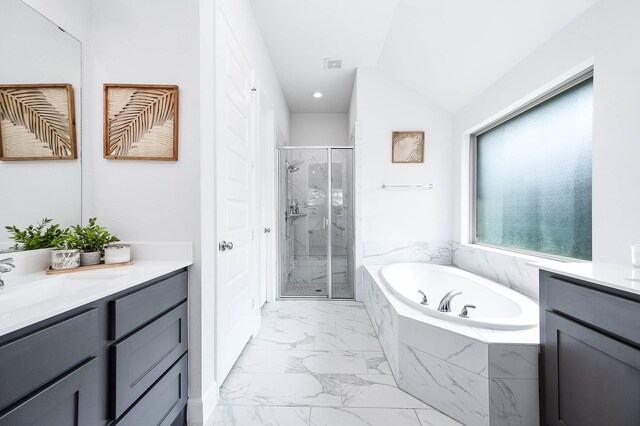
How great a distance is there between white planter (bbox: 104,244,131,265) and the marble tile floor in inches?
36.5

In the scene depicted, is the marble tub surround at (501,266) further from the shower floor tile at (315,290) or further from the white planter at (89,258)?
the white planter at (89,258)

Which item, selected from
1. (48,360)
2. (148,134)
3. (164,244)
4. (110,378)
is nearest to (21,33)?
(148,134)

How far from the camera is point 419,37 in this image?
7.86 ft

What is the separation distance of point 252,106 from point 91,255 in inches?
59.9

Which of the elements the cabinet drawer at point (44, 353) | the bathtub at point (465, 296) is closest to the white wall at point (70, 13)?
the cabinet drawer at point (44, 353)

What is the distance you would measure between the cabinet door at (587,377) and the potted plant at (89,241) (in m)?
1.94

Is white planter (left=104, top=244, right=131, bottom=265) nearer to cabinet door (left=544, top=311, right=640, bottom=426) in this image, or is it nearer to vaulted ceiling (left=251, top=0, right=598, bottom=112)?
cabinet door (left=544, top=311, right=640, bottom=426)

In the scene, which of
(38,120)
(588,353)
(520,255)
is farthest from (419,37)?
(38,120)

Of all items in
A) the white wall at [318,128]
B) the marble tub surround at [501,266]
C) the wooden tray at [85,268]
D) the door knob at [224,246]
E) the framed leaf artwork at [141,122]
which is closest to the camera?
the wooden tray at [85,268]

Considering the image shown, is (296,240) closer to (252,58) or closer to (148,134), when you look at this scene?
(252,58)

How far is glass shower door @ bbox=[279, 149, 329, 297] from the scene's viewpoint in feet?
11.1

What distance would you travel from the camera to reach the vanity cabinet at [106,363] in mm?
634

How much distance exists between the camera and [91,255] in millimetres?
1198

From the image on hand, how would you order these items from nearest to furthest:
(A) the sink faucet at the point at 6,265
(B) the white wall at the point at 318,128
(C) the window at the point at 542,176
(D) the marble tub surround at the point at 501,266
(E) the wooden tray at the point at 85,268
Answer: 1. (A) the sink faucet at the point at 6,265
2. (E) the wooden tray at the point at 85,268
3. (C) the window at the point at 542,176
4. (D) the marble tub surround at the point at 501,266
5. (B) the white wall at the point at 318,128
